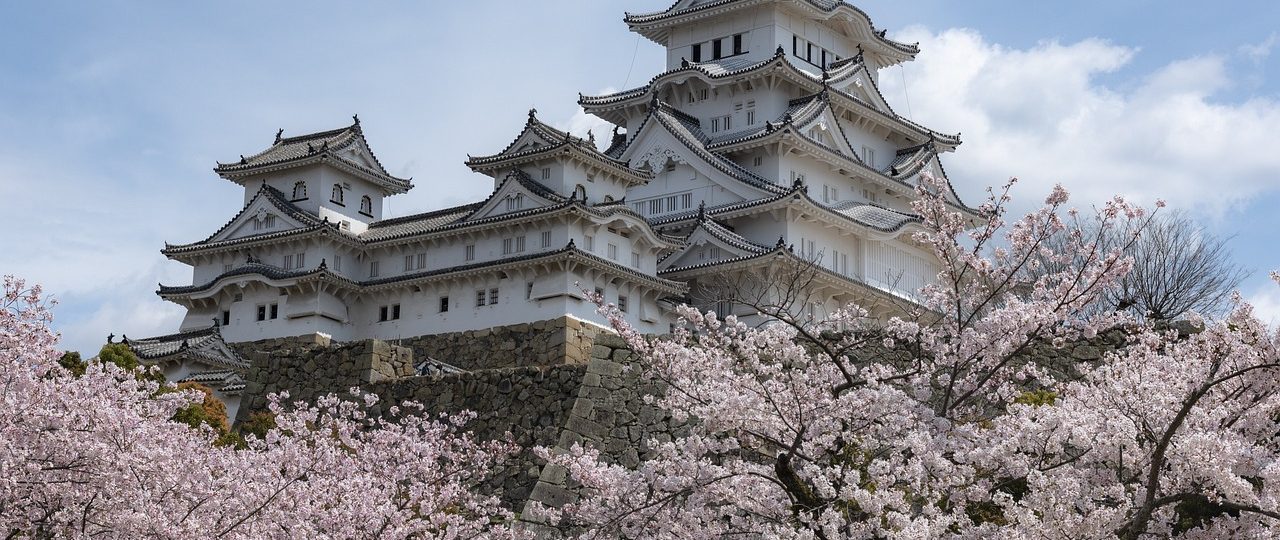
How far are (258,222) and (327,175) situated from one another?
229 centimetres

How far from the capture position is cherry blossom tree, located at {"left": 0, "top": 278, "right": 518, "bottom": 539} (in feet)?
46.8

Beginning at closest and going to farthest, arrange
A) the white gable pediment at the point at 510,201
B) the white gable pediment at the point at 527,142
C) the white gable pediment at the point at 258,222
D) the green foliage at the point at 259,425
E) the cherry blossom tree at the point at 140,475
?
the cherry blossom tree at the point at 140,475 → the green foliage at the point at 259,425 → the white gable pediment at the point at 510,201 → the white gable pediment at the point at 527,142 → the white gable pediment at the point at 258,222

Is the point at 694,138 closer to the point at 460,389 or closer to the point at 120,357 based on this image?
the point at 120,357

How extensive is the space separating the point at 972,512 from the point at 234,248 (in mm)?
32213

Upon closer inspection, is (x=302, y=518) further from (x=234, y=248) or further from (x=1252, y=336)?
(x=234, y=248)

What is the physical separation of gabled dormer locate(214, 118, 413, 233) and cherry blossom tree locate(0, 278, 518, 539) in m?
25.8

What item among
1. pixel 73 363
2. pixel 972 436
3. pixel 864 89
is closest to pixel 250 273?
pixel 73 363

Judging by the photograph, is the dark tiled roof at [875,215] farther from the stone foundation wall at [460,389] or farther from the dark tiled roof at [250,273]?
the stone foundation wall at [460,389]

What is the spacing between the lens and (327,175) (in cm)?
4312

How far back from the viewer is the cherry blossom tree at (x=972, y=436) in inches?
472

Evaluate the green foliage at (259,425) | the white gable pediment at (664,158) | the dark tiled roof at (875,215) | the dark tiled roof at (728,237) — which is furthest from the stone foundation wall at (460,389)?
the dark tiled roof at (875,215)

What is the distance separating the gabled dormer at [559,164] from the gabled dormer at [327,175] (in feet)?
13.9

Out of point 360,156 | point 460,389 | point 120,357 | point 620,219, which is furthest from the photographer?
point 360,156

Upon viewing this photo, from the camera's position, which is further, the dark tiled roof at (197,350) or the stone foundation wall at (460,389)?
the dark tiled roof at (197,350)
